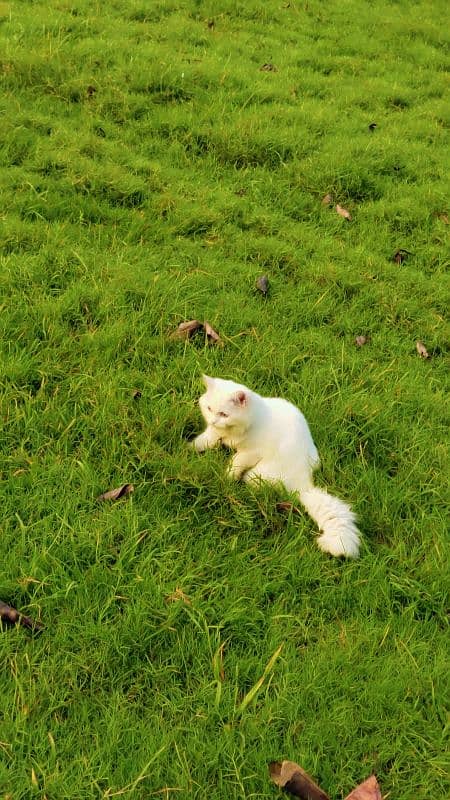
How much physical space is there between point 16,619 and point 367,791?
1.31 m

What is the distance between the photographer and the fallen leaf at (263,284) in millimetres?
4660

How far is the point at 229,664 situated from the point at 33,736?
0.70 m

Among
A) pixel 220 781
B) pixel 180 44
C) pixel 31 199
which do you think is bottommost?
pixel 220 781

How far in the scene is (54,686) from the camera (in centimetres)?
229

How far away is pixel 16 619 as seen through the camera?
2439 mm

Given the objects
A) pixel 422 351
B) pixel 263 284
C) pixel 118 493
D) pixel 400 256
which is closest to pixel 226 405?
pixel 118 493

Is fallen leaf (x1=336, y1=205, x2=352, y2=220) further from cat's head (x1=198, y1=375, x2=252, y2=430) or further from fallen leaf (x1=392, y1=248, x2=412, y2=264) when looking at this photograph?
cat's head (x1=198, y1=375, x2=252, y2=430)

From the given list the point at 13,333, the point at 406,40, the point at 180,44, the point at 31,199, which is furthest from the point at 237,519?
the point at 406,40

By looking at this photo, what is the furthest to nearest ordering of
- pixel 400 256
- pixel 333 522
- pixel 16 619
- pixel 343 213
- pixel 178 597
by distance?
1. pixel 343 213
2. pixel 400 256
3. pixel 333 522
4. pixel 178 597
5. pixel 16 619

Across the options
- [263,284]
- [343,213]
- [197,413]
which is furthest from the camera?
[343,213]

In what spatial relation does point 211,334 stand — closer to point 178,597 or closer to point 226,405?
point 226,405

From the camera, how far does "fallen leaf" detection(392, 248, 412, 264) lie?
17.8ft

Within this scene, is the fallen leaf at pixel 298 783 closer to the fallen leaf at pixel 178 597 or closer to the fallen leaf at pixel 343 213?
the fallen leaf at pixel 178 597

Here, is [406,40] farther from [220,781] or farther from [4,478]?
[220,781]
